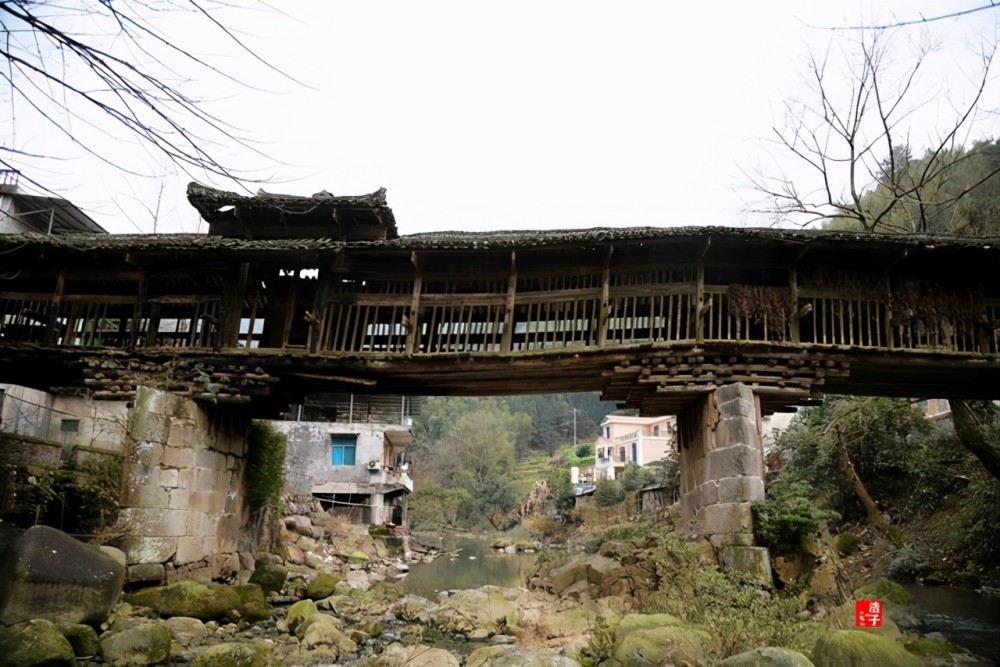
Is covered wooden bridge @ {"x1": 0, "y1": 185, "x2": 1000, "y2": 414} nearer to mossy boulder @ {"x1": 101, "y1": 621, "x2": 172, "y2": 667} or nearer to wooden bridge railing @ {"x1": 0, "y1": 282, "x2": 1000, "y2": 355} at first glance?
wooden bridge railing @ {"x1": 0, "y1": 282, "x2": 1000, "y2": 355}

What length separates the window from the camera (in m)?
29.2

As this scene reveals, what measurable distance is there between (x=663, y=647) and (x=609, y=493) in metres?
24.5

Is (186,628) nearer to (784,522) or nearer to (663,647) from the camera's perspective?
(663,647)

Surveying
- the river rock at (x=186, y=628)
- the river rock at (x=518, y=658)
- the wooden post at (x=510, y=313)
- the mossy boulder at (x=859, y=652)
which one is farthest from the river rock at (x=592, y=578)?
the river rock at (x=186, y=628)

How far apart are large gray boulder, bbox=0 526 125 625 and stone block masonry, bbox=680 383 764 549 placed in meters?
7.93

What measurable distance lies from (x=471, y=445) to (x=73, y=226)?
30561 mm

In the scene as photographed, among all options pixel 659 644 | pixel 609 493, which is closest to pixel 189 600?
pixel 659 644

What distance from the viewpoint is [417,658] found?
7535 millimetres

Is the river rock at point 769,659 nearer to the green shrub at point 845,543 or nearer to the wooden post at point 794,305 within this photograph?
the wooden post at point 794,305

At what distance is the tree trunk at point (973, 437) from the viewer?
1255 cm

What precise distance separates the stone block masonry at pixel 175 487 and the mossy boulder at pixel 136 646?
264 cm

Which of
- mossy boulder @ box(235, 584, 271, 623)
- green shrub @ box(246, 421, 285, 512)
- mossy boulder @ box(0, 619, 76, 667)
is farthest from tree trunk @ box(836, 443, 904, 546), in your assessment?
mossy boulder @ box(0, 619, 76, 667)

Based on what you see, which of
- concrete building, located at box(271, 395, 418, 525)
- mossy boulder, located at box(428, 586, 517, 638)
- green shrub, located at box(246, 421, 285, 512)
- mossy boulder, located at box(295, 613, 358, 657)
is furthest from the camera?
concrete building, located at box(271, 395, 418, 525)

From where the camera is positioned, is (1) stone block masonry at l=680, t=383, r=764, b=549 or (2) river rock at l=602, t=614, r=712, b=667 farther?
(1) stone block masonry at l=680, t=383, r=764, b=549
